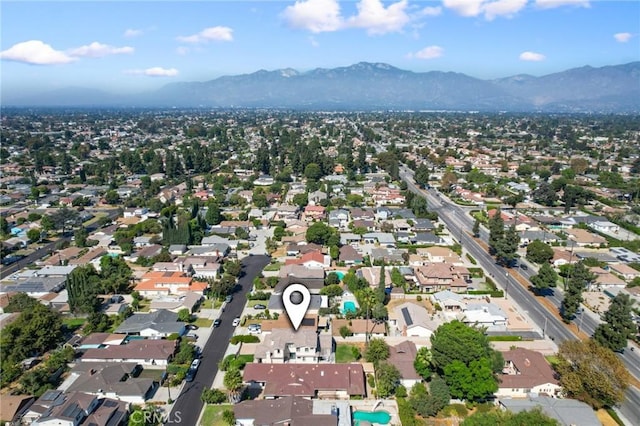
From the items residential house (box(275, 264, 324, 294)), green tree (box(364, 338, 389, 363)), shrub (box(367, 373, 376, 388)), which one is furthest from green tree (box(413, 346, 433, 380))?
residential house (box(275, 264, 324, 294))

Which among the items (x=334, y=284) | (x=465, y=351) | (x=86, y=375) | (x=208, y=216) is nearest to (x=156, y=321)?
(x=86, y=375)

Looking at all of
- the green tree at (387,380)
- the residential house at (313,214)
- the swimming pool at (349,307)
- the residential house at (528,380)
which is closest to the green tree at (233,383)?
the green tree at (387,380)

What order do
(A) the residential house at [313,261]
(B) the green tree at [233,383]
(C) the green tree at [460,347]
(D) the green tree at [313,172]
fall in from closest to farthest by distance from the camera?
(B) the green tree at [233,383] → (C) the green tree at [460,347] → (A) the residential house at [313,261] → (D) the green tree at [313,172]

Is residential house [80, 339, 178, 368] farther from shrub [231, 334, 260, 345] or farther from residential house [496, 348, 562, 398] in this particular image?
residential house [496, 348, 562, 398]

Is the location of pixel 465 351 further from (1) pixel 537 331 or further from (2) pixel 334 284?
(2) pixel 334 284

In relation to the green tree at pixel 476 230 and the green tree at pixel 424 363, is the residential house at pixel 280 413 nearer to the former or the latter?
the green tree at pixel 424 363

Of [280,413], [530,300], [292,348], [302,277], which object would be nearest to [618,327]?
[530,300]
